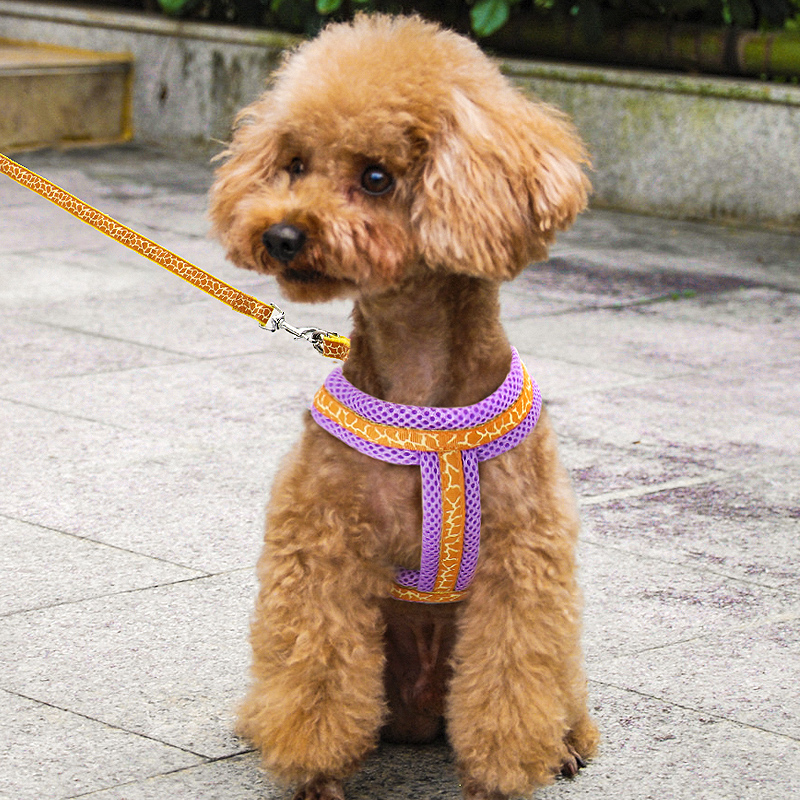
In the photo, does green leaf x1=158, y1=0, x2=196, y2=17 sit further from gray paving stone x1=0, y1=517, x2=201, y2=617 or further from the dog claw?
the dog claw

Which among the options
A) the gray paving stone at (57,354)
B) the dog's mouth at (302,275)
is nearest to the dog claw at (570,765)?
the dog's mouth at (302,275)

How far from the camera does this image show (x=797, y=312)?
6934mm

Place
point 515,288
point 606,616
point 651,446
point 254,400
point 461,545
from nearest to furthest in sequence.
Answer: point 461,545 < point 606,616 < point 651,446 < point 254,400 < point 515,288

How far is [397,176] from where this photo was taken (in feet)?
7.91

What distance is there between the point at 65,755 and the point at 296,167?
130cm

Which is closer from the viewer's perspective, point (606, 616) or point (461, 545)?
point (461, 545)

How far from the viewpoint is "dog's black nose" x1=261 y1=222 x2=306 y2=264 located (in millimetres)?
2320

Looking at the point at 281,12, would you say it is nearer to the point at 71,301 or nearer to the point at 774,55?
the point at 774,55

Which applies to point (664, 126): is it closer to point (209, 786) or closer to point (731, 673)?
point (731, 673)

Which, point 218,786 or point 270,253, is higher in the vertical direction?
point 270,253

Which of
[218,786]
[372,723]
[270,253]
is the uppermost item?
[270,253]

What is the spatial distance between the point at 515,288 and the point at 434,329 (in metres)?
4.71

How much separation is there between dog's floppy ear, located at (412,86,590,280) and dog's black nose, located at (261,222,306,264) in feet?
0.72

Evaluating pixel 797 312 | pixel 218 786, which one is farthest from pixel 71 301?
pixel 218 786
